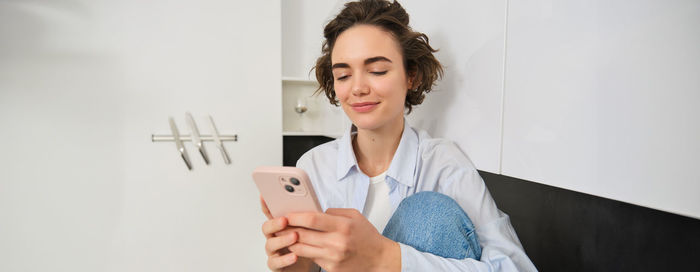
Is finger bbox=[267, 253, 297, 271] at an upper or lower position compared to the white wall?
lower

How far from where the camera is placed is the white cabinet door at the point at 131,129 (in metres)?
1.48

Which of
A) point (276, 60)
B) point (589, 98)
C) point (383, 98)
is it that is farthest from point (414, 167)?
point (276, 60)

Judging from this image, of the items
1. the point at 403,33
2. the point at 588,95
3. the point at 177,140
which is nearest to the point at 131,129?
the point at 177,140

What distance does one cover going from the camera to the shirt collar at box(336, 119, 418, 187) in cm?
88

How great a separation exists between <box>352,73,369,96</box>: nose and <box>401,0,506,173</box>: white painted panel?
8.3 inches

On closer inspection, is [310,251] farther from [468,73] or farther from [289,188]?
[468,73]

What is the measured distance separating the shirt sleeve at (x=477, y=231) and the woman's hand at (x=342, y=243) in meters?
0.03

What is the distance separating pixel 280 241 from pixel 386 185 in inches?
14.8

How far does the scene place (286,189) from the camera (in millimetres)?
566

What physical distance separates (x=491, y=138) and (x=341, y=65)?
341mm

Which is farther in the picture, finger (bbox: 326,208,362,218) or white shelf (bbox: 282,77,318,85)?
white shelf (bbox: 282,77,318,85)

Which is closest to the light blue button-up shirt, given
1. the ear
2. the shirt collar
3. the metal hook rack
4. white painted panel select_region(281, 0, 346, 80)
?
the shirt collar

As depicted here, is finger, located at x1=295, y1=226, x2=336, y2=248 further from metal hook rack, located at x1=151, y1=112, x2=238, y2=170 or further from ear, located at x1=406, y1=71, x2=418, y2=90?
metal hook rack, located at x1=151, y1=112, x2=238, y2=170

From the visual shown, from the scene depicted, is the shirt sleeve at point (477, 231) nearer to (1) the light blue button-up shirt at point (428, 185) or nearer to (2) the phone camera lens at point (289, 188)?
(1) the light blue button-up shirt at point (428, 185)
